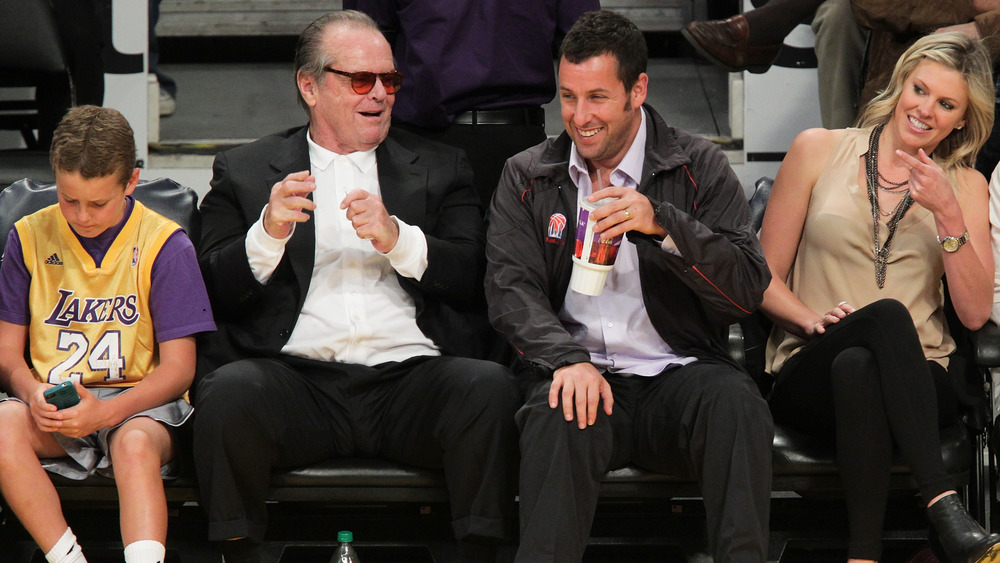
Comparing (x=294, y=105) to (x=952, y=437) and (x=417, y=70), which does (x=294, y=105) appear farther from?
(x=952, y=437)

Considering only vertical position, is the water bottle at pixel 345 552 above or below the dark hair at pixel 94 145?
below

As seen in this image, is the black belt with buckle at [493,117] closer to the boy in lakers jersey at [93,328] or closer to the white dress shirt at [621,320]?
the white dress shirt at [621,320]

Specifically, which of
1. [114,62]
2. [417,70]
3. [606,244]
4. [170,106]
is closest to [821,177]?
[606,244]

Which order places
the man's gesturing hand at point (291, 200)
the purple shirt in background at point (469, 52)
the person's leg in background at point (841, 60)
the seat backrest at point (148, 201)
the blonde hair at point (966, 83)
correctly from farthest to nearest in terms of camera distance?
the person's leg in background at point (841, 60)
the purple shirt in background at point (469, 52)
the seat backrest at point (148, 201)
the blonde hair at point (966, 83)
the man's gesturing hand at point (291, 200)

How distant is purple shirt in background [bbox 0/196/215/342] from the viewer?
2863 mm

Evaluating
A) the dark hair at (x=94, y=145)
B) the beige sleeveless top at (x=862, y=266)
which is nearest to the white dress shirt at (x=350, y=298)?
the dark hair at (x=94, y=145)

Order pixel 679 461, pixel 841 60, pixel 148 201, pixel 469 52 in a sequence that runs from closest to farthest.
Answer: pixel 679 461 < pixel 148 201 < pixel 469 52 < pixel 841 60

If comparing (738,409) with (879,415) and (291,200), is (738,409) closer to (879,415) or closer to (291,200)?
(879,415)

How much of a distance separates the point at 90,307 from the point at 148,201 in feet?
1.57

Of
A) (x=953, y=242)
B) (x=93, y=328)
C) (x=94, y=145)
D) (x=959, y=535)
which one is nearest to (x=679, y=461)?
(x=959, y=535)

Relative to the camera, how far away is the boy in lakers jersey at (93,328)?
8.63ft

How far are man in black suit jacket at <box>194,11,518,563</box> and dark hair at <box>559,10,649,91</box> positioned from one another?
51 centimetres

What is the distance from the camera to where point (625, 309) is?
291 cm

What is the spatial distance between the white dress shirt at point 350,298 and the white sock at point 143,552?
2.08 ft
